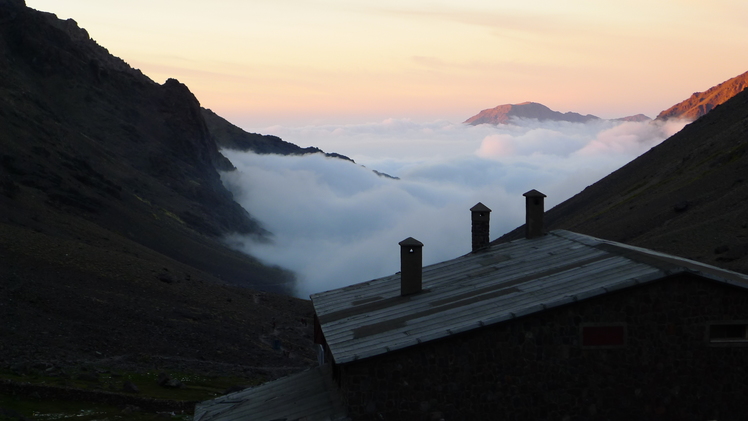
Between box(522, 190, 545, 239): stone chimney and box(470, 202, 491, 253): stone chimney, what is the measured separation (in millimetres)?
2708

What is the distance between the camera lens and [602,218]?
313 feet

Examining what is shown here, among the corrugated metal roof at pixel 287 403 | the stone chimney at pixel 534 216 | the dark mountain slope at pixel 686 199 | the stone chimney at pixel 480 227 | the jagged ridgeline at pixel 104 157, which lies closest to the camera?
the corrugated metal roof at pixel 287 403

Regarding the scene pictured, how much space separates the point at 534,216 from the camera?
101 feet

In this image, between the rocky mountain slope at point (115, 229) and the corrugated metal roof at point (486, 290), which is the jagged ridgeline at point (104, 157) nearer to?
the rocky mountain slope at point (115, 229)

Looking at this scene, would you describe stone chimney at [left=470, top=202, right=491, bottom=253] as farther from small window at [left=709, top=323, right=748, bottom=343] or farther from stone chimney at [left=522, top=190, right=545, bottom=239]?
small window at [left=709, top=323, right=748, bottom=343]

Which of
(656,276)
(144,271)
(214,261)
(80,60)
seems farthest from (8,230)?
(80,60)

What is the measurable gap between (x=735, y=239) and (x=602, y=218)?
105 feet

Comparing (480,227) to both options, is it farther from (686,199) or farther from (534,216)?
(686,199)

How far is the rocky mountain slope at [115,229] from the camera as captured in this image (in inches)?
2324

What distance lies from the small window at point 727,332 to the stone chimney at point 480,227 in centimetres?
1347

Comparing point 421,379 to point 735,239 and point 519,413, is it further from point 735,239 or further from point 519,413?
point 735,239

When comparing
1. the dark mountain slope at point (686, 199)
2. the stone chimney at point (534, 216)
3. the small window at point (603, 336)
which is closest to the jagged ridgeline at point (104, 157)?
the dark mountain slope at point (686, 199)

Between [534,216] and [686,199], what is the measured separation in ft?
201

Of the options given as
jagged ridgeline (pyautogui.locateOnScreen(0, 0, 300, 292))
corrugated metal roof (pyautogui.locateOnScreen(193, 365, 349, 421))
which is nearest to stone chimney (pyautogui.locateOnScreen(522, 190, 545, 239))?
corrugated metal roof (pyautogui.locateOnScreen(193, 365, 349, 421))
